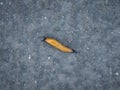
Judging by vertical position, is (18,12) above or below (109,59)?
above

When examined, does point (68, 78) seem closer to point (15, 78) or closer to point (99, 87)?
point (99, 87)

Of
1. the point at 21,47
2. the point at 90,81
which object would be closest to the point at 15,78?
the point at 21,47

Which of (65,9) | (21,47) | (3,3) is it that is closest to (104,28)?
(65,9)

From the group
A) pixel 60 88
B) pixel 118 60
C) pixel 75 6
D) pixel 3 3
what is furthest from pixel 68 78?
pixel 3 3

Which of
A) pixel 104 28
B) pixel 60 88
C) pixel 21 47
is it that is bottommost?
pixel 60 88

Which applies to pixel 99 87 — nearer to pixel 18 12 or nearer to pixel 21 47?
pixel 21 47

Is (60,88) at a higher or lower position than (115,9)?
lower
